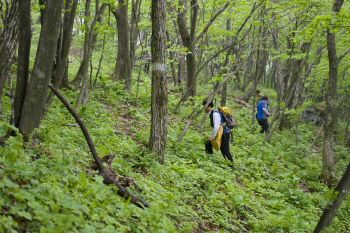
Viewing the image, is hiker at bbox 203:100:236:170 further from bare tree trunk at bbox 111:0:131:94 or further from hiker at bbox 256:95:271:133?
hiker at bbox 256:95:271:133

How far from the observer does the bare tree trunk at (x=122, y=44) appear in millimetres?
9070

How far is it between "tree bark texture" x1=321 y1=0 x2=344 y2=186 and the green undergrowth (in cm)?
42

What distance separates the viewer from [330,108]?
7773 mm

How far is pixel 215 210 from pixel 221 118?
10.2 feet

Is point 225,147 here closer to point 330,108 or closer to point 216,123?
point 216,123

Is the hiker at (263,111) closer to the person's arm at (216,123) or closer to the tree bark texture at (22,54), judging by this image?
the person's arm at (216,123)

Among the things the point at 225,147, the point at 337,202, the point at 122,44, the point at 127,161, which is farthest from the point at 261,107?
the point at 127,161

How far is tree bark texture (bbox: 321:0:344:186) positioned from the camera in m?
7.62

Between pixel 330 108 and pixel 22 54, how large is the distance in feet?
27.6

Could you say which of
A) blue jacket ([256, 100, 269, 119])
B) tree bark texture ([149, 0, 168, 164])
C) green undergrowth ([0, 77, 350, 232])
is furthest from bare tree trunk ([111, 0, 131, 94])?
blue jacket ([256, 100, 269, 119])

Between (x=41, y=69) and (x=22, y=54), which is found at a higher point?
(x=22, y=54)

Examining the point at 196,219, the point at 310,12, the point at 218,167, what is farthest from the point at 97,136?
the point at 310,12

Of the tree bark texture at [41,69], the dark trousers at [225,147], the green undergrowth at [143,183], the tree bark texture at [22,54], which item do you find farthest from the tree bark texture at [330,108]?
the tree bark texture at [22,54]

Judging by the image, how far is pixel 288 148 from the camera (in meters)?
11.2
